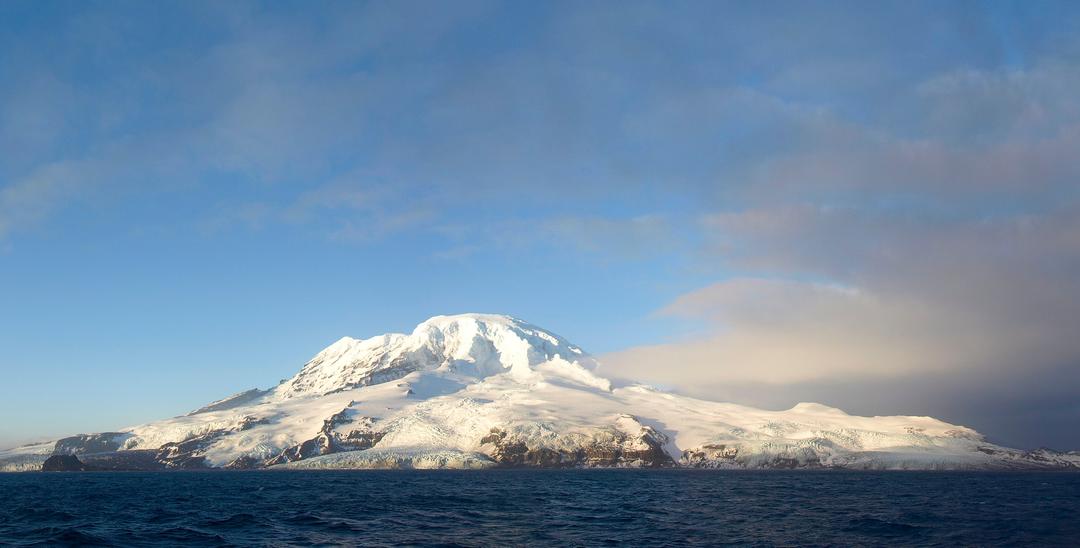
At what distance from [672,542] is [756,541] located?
8269mm

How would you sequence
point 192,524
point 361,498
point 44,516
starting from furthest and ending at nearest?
point 361,498 < point 44,516 < point 192,524

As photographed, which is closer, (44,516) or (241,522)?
(241,522)

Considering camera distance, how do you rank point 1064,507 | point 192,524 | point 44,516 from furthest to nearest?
point 1064,507 < point 44,516 < point 192,524

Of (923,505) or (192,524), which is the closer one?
(192,524)

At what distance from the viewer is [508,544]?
65.4 m

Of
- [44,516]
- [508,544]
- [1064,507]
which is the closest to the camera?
[508,544]

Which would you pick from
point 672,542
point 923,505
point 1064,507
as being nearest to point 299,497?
point 672,542

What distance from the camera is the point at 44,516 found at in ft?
303

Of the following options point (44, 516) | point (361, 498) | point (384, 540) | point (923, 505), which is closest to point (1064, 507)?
point (923, 505)

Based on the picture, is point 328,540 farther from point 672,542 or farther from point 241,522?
point 672,542

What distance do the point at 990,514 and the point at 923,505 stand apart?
17.5 metres

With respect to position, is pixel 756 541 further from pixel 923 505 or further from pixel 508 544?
pixel 923 505

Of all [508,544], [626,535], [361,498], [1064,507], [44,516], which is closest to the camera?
[508,544]

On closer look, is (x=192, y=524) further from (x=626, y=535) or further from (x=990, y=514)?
(x=990, y=514)
